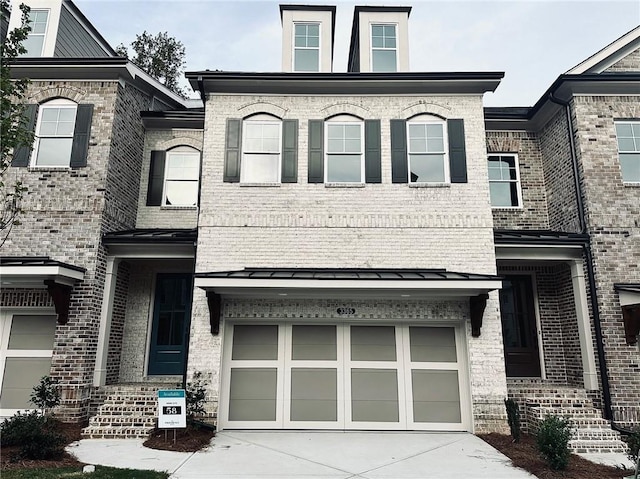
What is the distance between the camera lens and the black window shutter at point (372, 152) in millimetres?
9791

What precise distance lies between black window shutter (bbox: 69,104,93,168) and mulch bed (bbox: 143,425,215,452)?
6.11 metres

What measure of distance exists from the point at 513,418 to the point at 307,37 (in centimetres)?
985

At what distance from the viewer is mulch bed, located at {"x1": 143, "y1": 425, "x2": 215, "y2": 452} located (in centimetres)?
739

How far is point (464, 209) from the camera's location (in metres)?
9.55

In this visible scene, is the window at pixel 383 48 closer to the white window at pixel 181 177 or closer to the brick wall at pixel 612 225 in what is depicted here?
the brick wall at pixel 612 225

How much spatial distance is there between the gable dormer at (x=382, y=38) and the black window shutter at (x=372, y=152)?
201cm

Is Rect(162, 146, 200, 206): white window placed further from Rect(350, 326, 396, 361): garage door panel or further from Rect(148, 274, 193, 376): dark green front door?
Rect(350, 326, 396, 361): garage door panel

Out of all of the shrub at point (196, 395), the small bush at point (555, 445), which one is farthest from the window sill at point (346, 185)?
the small bush at point (555, 445)

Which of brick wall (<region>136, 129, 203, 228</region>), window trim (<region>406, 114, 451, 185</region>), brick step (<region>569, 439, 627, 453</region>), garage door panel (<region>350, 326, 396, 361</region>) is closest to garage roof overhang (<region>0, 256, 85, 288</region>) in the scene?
brick wall (<region>136, 129, 203, 228</region>)

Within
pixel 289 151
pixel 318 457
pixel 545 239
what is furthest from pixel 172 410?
pixel 545 239

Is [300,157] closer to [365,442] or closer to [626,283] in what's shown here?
[365,442]

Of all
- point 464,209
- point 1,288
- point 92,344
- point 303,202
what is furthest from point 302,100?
point 1,288

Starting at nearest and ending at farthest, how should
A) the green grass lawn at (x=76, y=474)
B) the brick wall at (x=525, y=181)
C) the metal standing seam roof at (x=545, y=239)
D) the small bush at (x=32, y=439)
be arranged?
the green grass lawn at (x=76, y=474)
the small bush at (x=32, y=439)
the metal standing seam roof at (x=545, y=239)
the brick wall at (x=525, y=181)

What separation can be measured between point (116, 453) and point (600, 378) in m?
9.33
